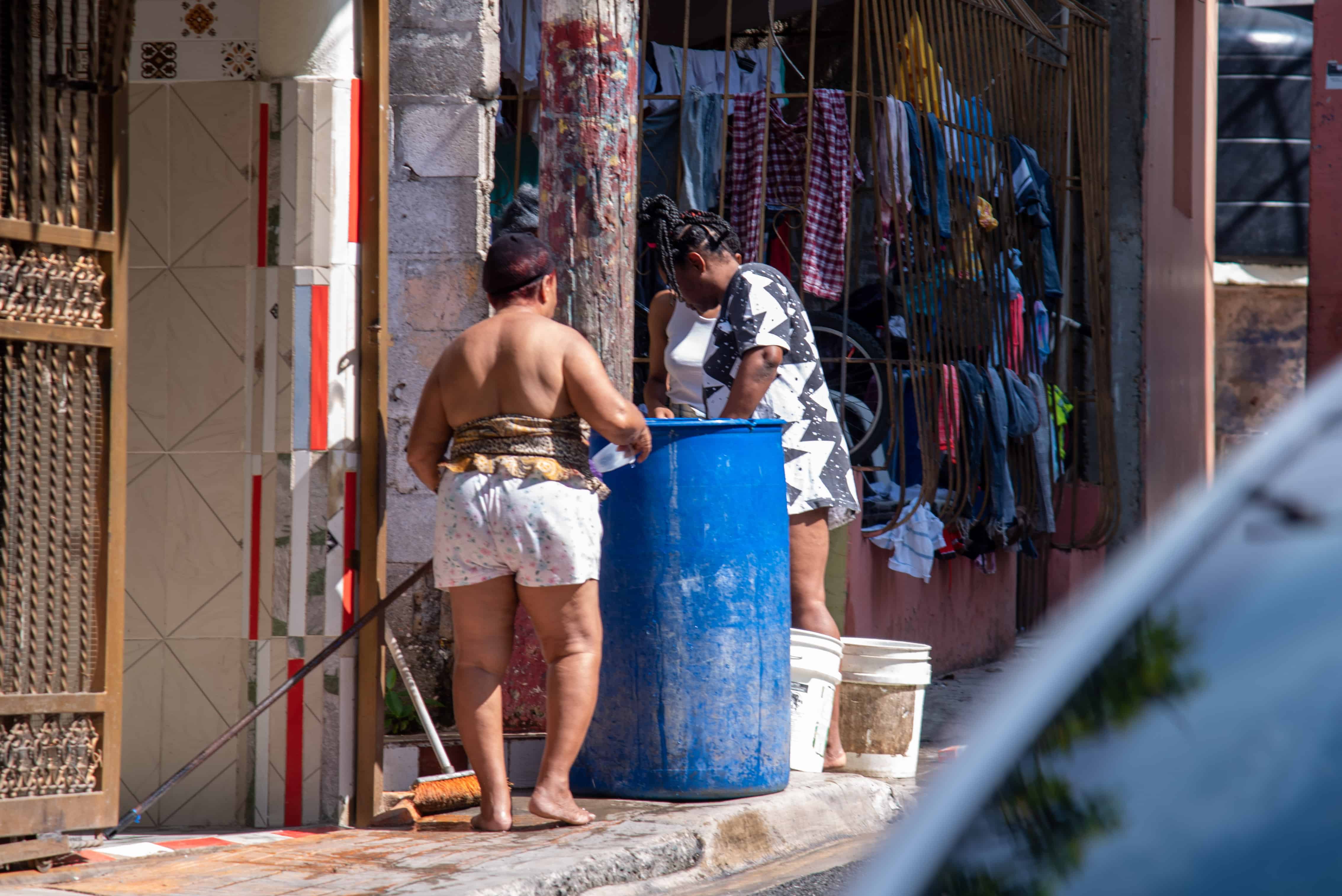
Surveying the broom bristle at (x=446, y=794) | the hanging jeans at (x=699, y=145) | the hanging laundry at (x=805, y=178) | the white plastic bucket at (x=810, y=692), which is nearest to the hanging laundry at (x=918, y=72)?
the hanging laundry at (x=805, y=178)

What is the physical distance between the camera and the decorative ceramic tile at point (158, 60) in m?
4.80

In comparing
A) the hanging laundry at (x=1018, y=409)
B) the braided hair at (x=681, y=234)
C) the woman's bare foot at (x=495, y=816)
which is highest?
the braided hair at (x=681, y=234)

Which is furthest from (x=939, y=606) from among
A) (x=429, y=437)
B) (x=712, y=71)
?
(x=429, y=437)

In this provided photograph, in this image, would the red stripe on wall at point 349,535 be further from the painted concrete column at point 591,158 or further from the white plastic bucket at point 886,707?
the white plastic bucket at point 886,707

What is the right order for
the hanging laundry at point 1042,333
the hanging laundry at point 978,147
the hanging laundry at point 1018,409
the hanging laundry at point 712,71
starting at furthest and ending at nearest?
the hanging laundry at point 1042,333 → the hanging laundry at point 1018,409 → the hanging laundry at point 978,147 → the hanging laundry at point 712,71

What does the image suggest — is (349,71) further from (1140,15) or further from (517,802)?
(1140,15)

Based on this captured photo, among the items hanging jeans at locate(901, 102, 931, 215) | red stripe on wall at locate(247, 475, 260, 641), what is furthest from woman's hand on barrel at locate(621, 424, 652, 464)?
hanging jeans at locate(901, 102, 931, 215)

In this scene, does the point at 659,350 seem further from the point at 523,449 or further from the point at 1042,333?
the point at 1042,333

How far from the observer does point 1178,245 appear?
44.3 feet

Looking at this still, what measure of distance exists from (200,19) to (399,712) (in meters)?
2.25

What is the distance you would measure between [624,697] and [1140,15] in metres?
8.91

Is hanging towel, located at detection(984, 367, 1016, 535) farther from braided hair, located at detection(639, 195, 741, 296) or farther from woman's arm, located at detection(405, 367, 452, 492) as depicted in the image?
woman's arm, located at detection(405, 367, 452, 492)

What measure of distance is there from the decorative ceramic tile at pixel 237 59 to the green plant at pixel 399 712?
1.93 m

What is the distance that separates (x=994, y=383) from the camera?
28.6 ft
